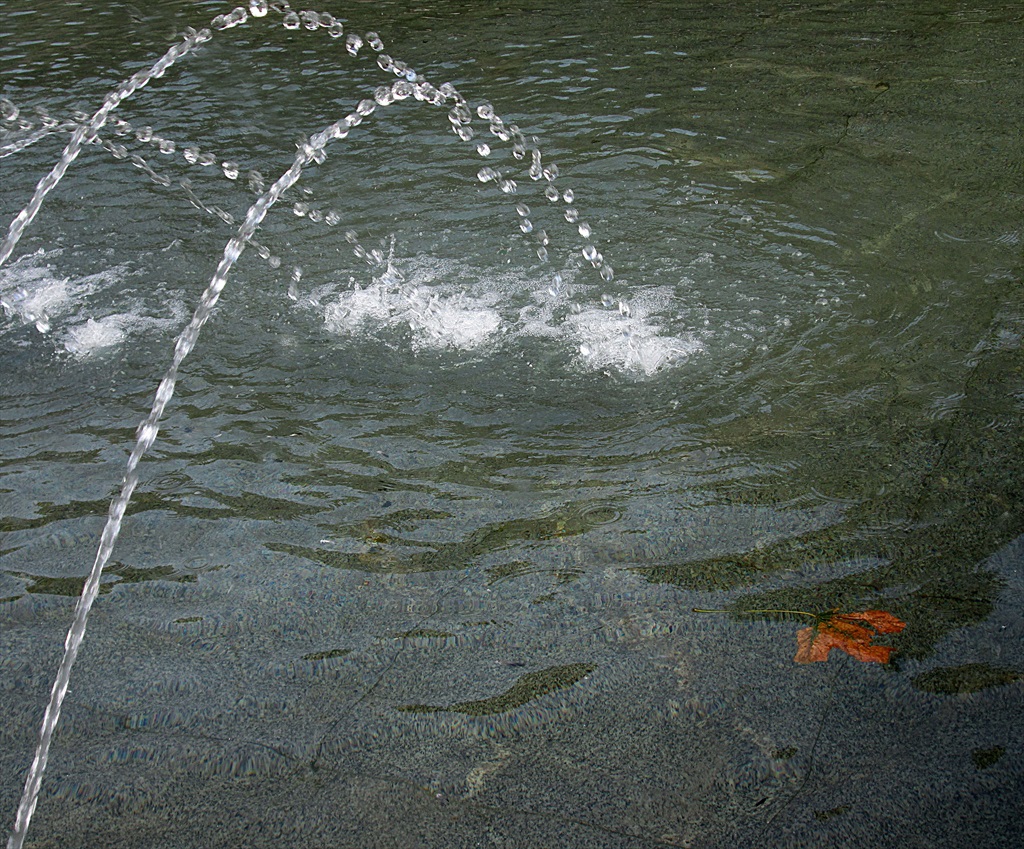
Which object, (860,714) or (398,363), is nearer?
(860,714)

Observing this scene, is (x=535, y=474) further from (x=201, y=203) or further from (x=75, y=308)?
(x=201, y=203)

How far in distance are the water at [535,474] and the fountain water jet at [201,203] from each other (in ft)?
0.16

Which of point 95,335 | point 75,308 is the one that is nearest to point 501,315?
point 95,335

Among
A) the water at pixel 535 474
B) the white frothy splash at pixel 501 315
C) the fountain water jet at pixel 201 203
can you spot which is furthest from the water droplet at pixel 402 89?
the white frothy splash at pixel 501 315

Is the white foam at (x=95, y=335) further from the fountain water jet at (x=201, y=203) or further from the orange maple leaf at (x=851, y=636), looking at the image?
the orange maple leaf at (x=851, y=636)

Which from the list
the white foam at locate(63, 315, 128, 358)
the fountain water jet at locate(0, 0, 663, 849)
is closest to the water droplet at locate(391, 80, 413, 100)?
the fountain water jet at locate(0, 0, 663, 849)

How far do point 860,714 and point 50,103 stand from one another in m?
6.54

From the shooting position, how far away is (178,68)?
7184 millimetres

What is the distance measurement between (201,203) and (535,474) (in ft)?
9.63

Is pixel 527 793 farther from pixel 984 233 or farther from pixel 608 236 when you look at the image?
pixel 984 233

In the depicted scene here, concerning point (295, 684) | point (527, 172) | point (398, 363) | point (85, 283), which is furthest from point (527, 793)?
point (527, 172)

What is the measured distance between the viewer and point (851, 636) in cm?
239

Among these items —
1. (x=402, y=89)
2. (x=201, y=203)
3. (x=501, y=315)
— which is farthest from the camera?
(x=402, y=89)

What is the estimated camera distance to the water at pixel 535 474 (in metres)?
2.14
